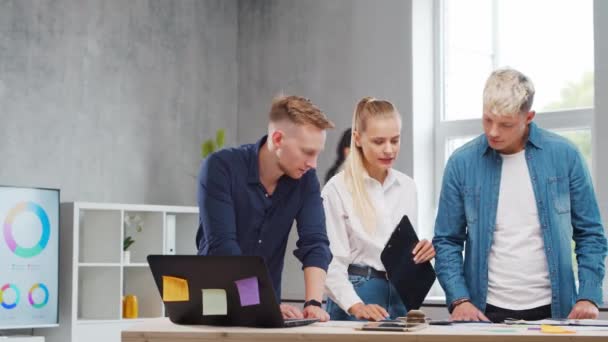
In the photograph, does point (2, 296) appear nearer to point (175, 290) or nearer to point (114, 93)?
point (114, 93)

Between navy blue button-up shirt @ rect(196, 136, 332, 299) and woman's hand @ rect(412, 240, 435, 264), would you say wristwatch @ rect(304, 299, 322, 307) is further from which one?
woman's hand @ rect(412, 240, 435, 264)

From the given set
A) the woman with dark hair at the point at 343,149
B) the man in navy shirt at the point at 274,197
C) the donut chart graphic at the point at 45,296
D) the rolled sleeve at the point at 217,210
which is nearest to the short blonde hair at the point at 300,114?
the man in navy shirt at the point at 274,197

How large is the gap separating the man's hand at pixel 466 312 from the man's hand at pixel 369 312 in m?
0.22

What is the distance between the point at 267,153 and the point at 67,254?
354 cm

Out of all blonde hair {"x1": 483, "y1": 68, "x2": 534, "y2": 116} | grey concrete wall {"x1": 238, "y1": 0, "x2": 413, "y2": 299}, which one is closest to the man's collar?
blonde hair {"x1": 483, "y1": 68, "x2": 534, "y2": 116}

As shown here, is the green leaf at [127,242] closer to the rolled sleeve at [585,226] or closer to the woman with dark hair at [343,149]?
the woman with dark hair at [343,149]

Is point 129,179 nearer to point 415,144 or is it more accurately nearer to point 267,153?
point 415,144

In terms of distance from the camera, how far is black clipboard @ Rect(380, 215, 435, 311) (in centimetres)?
302

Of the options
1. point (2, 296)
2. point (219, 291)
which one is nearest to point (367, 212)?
point (219, 291)

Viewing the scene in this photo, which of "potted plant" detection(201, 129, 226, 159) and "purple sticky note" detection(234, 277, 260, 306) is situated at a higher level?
"potted plant" detection(201, 129, 226, 159)

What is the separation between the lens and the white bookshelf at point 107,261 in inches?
241

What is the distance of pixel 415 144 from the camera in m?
6.42

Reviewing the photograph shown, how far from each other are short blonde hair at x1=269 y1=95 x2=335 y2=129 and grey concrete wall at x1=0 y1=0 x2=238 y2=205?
3501 mm

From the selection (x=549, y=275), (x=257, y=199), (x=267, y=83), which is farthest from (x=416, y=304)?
(x=267, y=83)
